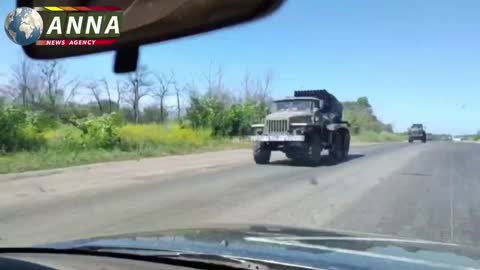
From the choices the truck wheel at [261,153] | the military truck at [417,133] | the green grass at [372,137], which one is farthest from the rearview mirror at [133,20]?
the military truck at [417,133]

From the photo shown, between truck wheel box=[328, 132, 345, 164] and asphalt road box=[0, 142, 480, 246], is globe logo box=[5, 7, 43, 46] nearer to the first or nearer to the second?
asphalt road box=[0, 142, 480, 246]

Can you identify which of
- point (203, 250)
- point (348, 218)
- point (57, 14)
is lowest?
point (348, 218)

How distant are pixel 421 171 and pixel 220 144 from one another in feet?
69.8

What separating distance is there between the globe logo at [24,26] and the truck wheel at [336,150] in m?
21.1

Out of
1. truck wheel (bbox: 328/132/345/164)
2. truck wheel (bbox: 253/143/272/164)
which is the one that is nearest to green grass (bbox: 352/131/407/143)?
truck wheel (bbox: 328/132/345/164)

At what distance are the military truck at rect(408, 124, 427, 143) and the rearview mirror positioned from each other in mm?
62182

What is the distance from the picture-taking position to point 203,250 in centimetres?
330

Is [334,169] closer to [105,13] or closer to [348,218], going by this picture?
[348,218]

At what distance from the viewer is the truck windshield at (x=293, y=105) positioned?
2278 cm

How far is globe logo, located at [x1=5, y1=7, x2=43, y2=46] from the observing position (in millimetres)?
3543

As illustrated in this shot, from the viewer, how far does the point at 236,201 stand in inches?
458

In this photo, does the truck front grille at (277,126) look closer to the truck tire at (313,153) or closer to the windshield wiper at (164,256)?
the truck tire at (313,153)

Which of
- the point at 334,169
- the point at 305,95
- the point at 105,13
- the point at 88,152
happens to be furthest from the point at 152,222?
the point at 88,152

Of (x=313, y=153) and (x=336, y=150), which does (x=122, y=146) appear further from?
(x=313, y=153)
